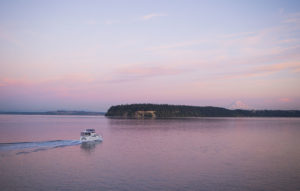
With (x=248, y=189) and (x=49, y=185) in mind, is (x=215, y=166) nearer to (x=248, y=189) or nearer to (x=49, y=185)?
(x=248, y=189)

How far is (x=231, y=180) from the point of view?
18.3 metres

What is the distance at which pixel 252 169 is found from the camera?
21.8 meters

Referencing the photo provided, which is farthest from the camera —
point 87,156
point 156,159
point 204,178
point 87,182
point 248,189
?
point 87,156

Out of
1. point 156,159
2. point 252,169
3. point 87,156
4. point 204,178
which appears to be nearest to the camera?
point 204,178

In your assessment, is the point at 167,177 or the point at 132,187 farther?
the point at 167,177

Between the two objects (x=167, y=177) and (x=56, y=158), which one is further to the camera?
(x=56, y=158)

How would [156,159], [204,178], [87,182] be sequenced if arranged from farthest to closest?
[156,159] < [204,178] < [87,182]

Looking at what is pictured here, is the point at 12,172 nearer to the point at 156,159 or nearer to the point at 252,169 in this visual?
the point at 156,159

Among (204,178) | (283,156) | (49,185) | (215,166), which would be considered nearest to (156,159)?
(215,166)

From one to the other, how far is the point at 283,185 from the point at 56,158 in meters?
19.0

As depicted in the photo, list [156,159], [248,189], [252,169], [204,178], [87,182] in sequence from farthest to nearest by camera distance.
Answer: [156,159] → [252,169] → [204,178] → [87,182] → [248,189]

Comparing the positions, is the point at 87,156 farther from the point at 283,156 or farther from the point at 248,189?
the point at 283,156

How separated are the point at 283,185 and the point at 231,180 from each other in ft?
10.1

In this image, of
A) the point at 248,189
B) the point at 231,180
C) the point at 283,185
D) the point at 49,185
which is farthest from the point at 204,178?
the point at 49,185
